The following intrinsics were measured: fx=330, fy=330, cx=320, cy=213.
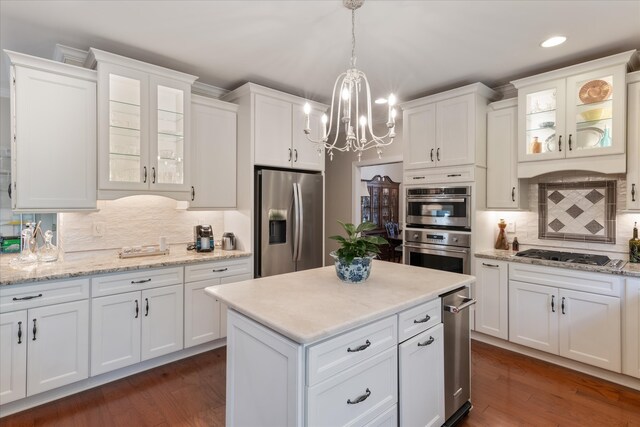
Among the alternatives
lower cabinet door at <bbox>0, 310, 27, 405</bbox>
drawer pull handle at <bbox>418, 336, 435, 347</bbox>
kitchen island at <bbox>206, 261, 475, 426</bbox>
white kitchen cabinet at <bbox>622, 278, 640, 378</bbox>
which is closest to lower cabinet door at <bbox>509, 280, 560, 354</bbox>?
white kitchen cabinet at <bbox>622, 278, 640, 378</bbox>

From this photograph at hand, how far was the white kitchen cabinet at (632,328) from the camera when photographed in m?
2.46

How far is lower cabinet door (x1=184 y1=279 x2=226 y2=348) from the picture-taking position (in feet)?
9.66

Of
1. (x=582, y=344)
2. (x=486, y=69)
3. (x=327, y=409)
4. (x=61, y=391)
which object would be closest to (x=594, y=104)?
(x=486, y=69)

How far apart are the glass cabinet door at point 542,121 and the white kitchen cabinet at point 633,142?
0.43 meters

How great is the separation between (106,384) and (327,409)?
2.17 m

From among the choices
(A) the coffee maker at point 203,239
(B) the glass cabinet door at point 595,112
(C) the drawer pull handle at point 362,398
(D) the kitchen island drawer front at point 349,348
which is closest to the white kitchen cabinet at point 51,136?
(A) the coffee maker at point 203,239

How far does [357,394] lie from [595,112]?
303cm

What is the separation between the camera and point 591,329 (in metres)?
2.66

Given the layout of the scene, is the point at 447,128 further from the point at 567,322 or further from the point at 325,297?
the point at 325,297

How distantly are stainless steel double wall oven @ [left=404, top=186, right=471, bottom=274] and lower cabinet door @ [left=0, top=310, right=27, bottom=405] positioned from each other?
342 cm

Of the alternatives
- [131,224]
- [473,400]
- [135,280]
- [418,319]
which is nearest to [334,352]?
[418,319]

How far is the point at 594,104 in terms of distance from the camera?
2787 mm

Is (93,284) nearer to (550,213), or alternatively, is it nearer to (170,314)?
(170,314)

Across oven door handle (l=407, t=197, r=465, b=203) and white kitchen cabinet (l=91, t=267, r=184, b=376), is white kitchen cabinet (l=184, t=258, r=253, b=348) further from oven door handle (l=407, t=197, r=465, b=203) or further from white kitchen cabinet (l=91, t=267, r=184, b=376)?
oven door handle (l=407, t=197, r=465, b=203)
